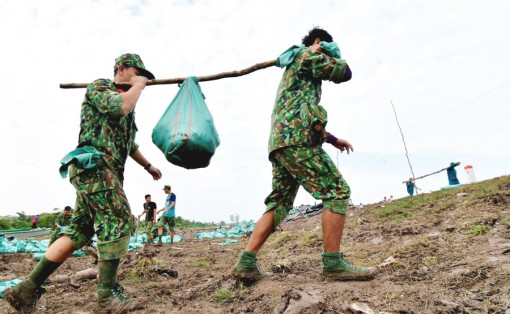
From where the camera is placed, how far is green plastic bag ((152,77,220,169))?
234 centimetres

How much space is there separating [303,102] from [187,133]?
35.1 inches

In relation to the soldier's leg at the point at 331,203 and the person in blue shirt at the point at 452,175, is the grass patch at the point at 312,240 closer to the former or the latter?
the soldier's leg at the point at 331,203

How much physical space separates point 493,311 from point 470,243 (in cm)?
139

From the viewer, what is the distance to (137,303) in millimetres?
2355

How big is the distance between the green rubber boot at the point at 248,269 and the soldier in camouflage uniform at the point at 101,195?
0.76 meters

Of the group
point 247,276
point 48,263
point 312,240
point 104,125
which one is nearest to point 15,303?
point 48,263

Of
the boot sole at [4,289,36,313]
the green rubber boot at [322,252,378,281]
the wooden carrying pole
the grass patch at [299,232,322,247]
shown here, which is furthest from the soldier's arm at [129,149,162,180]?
the grass patch at [299,232,322,247]

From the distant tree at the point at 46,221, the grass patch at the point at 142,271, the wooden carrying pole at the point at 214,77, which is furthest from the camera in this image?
the distant tree at the point at 46,221

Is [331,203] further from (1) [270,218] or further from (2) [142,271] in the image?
(2) [142,271]

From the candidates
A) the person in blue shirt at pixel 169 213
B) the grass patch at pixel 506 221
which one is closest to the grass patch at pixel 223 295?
the grass patch at pixel 506 221

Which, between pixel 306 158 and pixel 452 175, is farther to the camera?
pixel 452 175

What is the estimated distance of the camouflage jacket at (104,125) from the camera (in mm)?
2332

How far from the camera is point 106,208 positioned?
7.61 ft

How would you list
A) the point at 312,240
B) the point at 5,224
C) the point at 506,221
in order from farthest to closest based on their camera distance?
the point at 5,224, the point at 312,240, the point at 506,221
